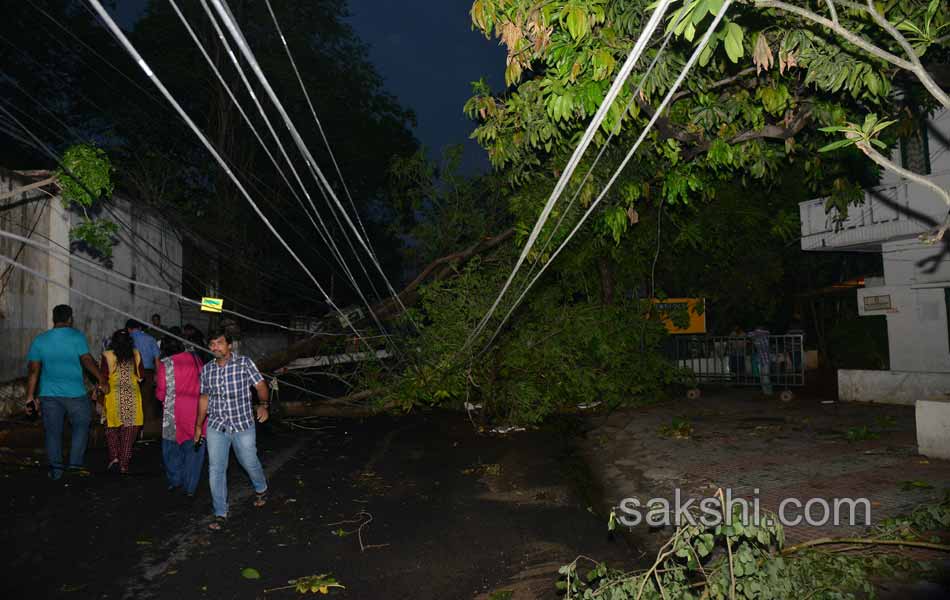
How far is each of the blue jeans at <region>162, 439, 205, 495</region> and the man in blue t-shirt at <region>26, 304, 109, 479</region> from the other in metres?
1.10

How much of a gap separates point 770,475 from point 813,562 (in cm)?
332

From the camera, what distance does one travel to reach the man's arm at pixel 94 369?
723 cm

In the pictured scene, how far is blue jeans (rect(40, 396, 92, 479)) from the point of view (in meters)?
7.14

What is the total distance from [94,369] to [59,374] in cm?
34

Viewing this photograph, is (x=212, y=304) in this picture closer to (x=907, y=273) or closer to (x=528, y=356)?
(x=528, y=356)

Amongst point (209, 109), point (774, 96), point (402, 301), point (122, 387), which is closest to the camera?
point (774, 96)

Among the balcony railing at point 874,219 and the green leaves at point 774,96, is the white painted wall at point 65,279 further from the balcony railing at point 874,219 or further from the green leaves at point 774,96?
the balcony railing at point 874,219

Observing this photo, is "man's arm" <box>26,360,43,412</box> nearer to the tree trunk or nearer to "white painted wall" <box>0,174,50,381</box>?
"white painted wall" <box>0,174,50,381</box>

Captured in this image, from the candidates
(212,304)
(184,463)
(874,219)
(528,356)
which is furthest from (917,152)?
(184,463)

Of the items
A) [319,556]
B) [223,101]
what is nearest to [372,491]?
[319,556]

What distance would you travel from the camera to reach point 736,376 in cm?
1594

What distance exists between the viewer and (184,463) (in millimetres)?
6949

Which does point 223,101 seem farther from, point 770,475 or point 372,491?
point 770,475

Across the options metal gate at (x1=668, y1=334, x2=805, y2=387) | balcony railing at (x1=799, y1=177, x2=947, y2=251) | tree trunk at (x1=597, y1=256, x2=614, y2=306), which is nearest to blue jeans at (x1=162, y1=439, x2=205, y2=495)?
tree trunk at (x1=597, y1=256, x2=614, y2=306)
